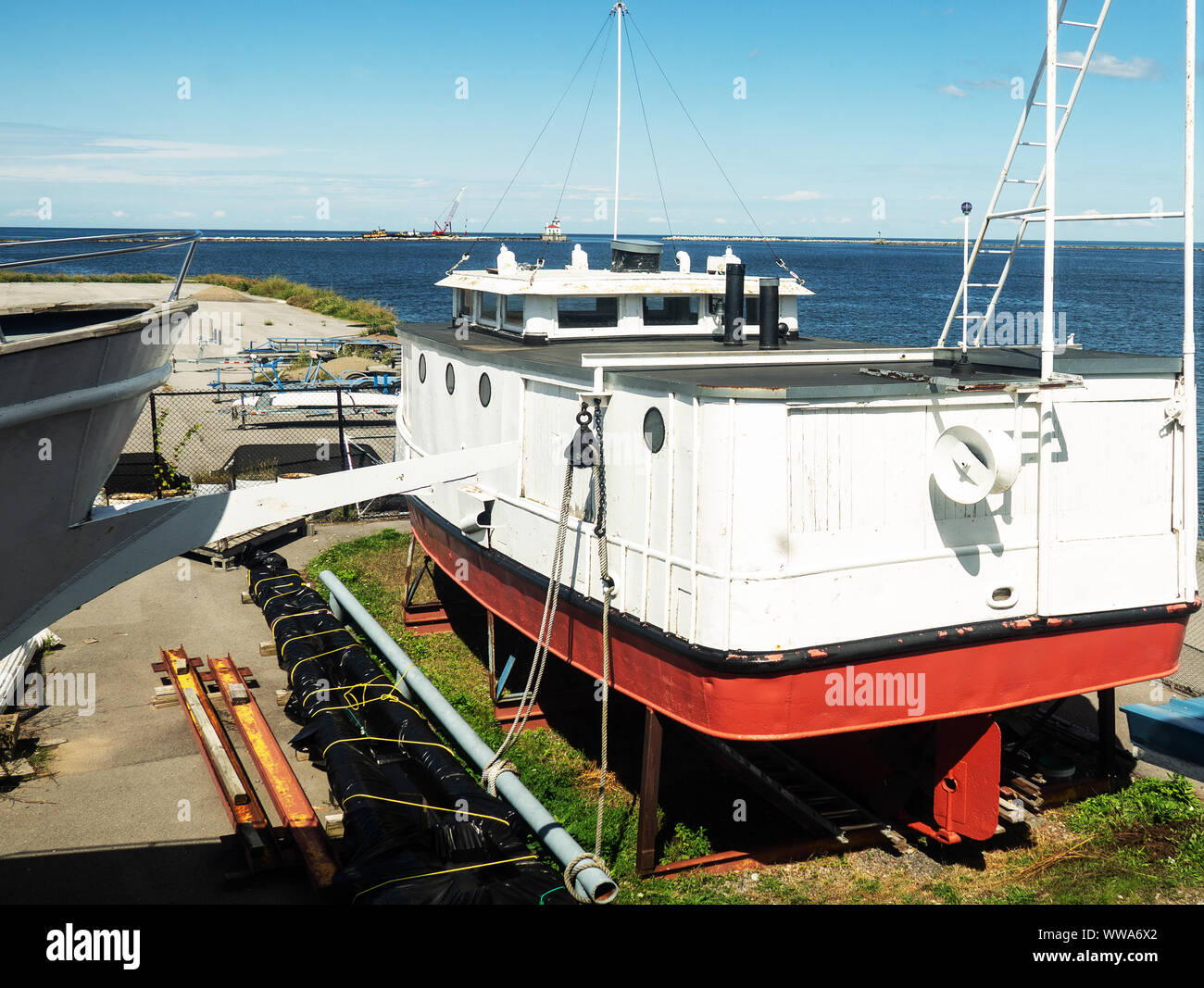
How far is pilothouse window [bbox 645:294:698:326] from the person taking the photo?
1358cm

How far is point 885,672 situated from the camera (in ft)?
26.8

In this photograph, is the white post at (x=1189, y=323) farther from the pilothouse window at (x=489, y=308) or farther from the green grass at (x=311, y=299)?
the green grass at (x=311, y=299)

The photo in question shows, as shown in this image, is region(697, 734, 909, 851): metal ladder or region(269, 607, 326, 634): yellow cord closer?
region(697, 734, 909, 851): metal ladder

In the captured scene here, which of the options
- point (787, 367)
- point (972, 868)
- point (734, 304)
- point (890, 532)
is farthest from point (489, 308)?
point (972, 868)

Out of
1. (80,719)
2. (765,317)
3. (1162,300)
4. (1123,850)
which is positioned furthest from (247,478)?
(1162,300)

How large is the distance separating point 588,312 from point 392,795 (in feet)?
22.8

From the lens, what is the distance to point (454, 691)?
12.9 m

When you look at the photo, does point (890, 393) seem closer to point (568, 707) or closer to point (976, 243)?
point (976, 243)

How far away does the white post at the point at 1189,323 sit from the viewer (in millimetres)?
7875

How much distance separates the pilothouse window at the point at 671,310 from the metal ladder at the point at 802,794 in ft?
19.4

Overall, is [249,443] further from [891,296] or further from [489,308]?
[891,296]

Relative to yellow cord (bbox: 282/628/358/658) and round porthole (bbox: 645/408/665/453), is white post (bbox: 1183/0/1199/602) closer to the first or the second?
round porthole (bbox: 645/408/665/453)

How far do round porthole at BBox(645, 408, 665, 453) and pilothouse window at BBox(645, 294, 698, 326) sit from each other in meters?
5.16

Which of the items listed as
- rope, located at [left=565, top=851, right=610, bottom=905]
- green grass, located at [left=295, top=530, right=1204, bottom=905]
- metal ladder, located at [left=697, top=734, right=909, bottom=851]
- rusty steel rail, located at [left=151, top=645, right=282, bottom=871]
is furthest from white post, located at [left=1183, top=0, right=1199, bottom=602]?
rusty steel rail, located at [left=151, top=645, right=282, bottom=871]
